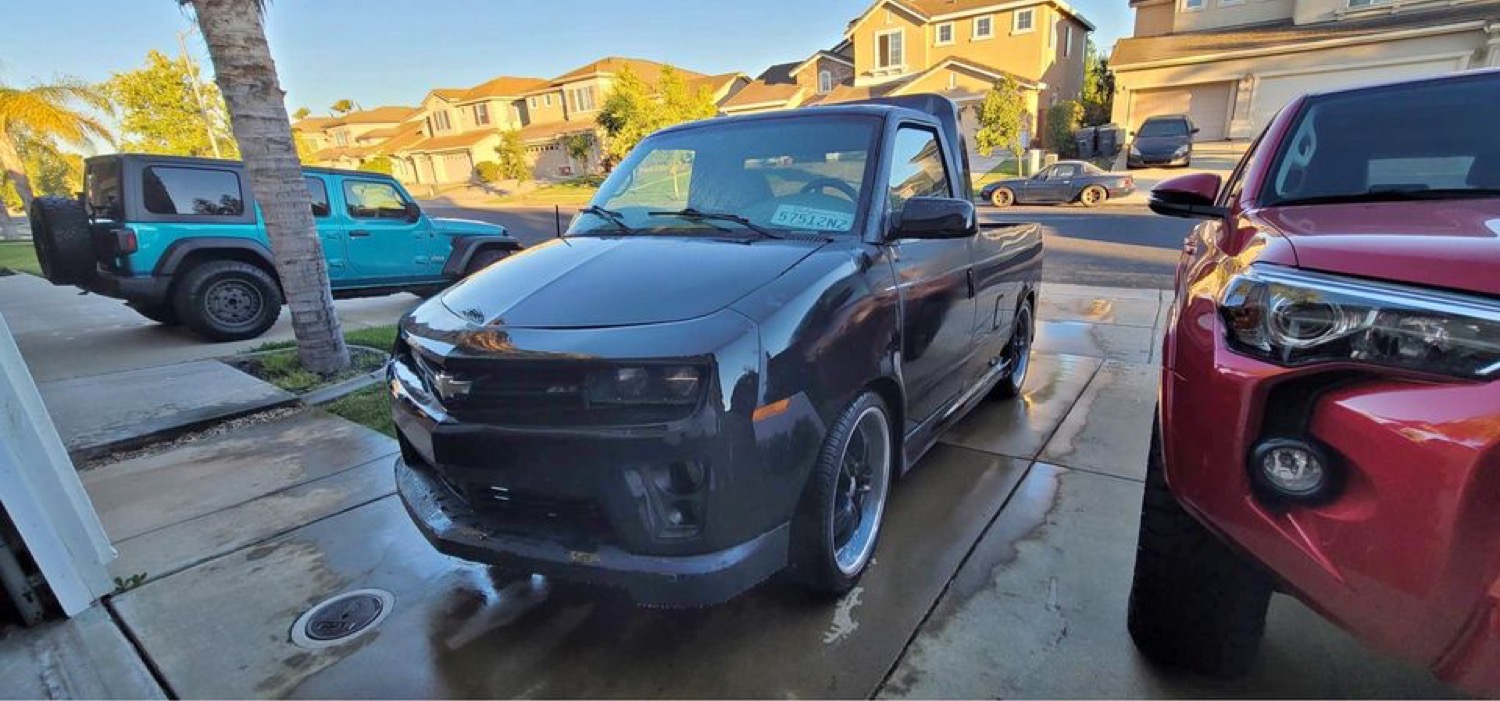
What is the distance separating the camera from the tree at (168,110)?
25688mm

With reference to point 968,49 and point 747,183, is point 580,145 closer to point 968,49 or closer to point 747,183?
point 968,49

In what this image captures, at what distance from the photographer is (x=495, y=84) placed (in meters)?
50.8

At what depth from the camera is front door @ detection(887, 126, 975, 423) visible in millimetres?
2645

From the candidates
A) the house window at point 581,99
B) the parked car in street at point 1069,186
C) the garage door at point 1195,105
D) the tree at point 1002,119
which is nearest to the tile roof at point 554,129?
the house window at point 581,99

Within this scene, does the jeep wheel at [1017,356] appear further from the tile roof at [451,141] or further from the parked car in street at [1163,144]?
the tile roof at [451,141]

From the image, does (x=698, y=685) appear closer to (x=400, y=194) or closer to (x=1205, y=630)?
(x=1205, y=630)

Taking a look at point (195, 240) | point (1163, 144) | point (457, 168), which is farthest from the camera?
point (457, 168)

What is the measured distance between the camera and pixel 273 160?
4.83 meters

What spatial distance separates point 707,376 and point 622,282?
585 mm

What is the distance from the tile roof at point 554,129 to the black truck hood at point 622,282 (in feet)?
139

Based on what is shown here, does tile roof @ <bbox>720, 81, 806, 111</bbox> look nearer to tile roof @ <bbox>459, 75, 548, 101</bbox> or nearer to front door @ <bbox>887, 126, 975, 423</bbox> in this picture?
tile roof @ <bbox>459, 75, 548, 101</bbox>

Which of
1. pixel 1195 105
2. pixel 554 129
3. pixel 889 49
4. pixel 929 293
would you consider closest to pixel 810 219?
pixel 929 293

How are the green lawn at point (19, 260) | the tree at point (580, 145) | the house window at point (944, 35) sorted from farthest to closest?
the tree at point (580, 145) < the house window at point (944, 35) < the green lawn at point (19, 260)

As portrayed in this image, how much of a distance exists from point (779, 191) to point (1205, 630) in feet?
6.75
